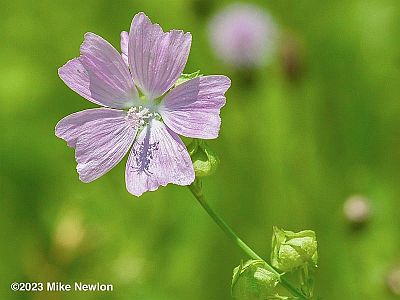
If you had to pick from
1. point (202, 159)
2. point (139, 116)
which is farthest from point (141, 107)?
point (202, 159)

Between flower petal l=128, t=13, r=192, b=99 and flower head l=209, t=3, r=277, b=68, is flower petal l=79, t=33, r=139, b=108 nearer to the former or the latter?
flower petal l=128, t=13, r=192, b=99

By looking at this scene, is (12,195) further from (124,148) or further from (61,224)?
(124,148)

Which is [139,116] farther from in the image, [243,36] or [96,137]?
[243,36]

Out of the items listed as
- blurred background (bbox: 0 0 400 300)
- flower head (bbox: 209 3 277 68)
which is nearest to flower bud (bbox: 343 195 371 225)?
blurred background (bbox: 0 0 400 300)

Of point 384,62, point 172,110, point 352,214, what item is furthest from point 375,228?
point 172,110

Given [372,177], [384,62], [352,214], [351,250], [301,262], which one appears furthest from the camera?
[384,62]

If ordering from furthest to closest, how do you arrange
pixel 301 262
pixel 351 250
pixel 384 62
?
pixel 384 62 < pixel 351 250 < pixel 301 262

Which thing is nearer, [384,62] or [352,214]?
[352,214]
